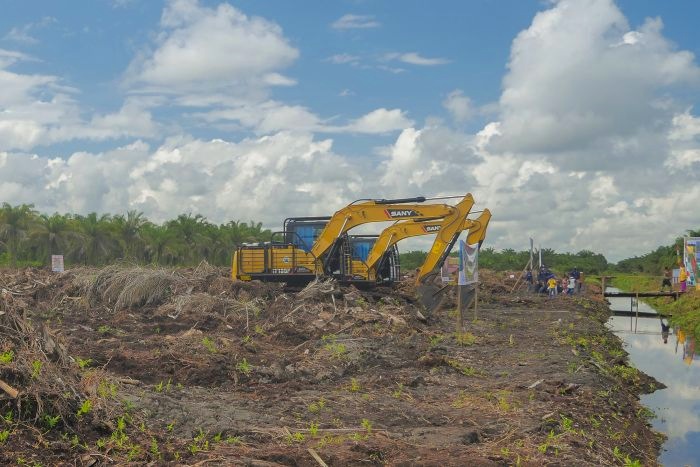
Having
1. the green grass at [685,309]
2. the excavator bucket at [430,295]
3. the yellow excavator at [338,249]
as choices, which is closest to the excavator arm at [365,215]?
the yellow excavator at [338,249]

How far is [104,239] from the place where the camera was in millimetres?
62875

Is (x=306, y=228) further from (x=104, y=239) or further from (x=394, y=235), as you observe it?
(x=104, y=239)

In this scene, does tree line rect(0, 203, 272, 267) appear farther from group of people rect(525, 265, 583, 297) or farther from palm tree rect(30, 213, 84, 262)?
group of people rect(525, 265, 583, 297)

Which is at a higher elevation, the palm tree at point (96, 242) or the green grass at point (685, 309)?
the palm tree at point (96, 242)

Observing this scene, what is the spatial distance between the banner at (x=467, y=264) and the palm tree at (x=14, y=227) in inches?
1783

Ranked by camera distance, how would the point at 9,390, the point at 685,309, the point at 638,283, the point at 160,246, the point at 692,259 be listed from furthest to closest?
the point at 638,283, the point at 160,246, the point at 692,259, the point at 685,309, the point at 9,390

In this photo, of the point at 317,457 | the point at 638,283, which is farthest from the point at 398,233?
the point at 638,283

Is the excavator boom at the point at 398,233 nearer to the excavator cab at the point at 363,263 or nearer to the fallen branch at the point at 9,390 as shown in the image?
the excavator cab at the point at 363,263

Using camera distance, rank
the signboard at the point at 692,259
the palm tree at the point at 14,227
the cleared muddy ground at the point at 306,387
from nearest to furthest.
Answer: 1. the cleared muddy ground at the point at 306,387
2. the signboard at the point at 692,259
3. the palm tree at the point at 14,227

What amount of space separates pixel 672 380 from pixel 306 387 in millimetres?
13190

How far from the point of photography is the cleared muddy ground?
8250mm

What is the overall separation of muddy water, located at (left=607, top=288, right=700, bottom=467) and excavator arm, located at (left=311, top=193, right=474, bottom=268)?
865 cm

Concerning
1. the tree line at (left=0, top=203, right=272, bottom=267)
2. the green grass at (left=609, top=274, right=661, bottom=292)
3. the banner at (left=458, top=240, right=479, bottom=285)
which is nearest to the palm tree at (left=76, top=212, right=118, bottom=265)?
the tree line at (left=0, top=203, right=272, bottom=267)

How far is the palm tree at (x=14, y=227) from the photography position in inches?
2320
